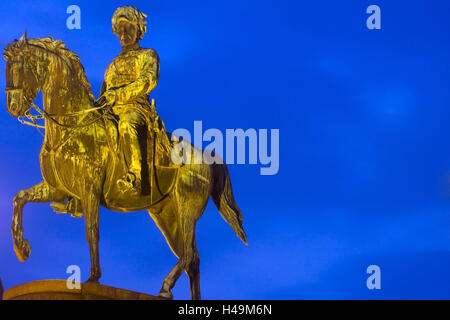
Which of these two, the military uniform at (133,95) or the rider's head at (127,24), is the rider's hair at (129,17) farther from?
the military uniform at (133,95)

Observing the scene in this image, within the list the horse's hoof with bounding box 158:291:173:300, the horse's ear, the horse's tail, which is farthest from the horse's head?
the horse's hoof with bounding box 158:291:173:300

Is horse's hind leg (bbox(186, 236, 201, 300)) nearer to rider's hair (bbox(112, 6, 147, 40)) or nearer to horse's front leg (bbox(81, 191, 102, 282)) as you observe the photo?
horse's front leg (bbox(81, 191, 102, 282))

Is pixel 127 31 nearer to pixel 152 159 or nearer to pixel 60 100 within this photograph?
pixel 60 100

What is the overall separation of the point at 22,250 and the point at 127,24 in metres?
3.94

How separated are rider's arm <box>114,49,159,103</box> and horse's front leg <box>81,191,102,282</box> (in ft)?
5.32

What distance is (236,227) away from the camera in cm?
1883

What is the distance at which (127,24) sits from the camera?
18516mm

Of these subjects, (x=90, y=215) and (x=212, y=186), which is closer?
(x=90, y=215)

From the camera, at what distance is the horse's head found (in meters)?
17.2
